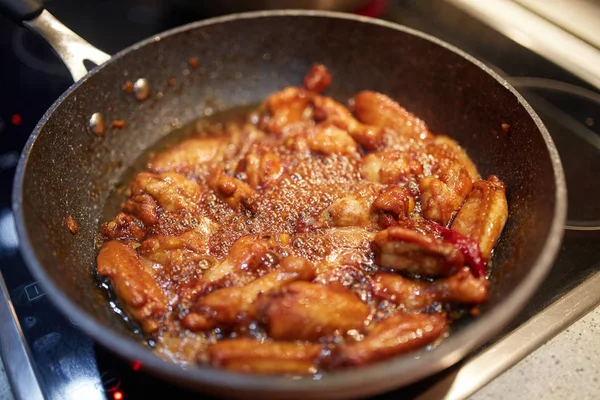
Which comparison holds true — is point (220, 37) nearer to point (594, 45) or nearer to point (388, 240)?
point (388, 240)

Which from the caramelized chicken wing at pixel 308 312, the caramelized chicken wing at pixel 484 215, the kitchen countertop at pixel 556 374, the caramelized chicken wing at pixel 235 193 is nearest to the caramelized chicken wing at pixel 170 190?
the caramelized chicken wing at pixel 235 193

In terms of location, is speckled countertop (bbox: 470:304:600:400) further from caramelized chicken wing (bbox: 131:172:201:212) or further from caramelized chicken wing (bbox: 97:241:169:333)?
caramelized chicken wing (bbox: 131:172:201:212)

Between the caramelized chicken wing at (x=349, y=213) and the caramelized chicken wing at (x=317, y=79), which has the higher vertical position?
the caramelized chicken wing at (x=317, y=79)

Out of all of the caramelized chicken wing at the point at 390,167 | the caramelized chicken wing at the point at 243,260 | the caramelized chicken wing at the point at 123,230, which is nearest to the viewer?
the caramelized chicken wing at the point at 243,260

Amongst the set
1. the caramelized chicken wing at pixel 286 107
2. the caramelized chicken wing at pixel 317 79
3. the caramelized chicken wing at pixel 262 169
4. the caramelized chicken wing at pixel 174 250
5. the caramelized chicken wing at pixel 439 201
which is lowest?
the caramelized chicken wing at pixel 439 201

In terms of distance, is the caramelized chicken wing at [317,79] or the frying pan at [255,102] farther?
the caramelized chicken wing at [317,79]

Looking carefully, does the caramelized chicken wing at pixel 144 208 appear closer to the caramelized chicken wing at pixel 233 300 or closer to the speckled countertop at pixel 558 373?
Result: the caramelized chicken wing at pixel 233 300

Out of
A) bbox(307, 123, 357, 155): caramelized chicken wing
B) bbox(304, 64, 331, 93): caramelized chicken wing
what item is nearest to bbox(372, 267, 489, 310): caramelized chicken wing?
bbox(307, 123, 357, 155): caramelized chicken wing
